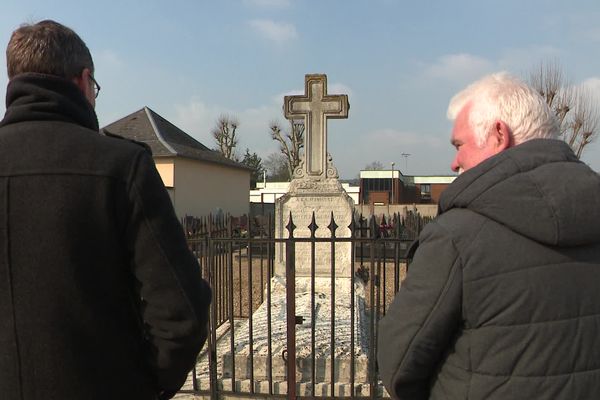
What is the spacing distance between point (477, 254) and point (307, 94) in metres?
5.61

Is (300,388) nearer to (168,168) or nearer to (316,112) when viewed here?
(316,112)

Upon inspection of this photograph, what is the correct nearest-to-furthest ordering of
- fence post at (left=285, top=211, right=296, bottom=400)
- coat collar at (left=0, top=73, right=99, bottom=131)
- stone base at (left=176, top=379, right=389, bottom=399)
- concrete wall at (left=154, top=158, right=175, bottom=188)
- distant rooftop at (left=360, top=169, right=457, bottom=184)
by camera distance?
1. coat collar at (left=0, top=73, right=99, bottom=131)
2. fence post at (left=285, top=211, right=296, bottom=400)
3. stone base at (left=176, top=379, right=389, bottom=399)
4. concrete wall at (left=154, top=158, right=175, bottom=188)
5. distant rooftop at (left=360, top=169, right=457, bottom=184)

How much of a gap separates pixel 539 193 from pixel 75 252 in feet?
4.32

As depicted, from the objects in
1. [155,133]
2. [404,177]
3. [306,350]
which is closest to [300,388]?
[306,350]

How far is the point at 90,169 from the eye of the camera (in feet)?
4.42

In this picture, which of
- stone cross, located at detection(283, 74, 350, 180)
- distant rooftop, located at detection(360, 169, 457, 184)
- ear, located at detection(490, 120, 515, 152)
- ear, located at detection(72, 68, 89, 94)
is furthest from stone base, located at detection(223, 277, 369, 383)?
distant rooftop, located at detection(360, 169, 457, 184)

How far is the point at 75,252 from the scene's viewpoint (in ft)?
4.39

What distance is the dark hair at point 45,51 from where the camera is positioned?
1435mm

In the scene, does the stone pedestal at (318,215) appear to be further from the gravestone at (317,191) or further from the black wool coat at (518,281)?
the black wool coat at (518,281)

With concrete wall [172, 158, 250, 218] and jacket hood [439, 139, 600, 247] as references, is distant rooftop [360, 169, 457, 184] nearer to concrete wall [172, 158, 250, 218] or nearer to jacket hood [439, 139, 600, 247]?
concrete wall [172, 158, 250, 218]

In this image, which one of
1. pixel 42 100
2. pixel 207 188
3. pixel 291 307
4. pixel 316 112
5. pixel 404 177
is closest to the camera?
pixel 42 100

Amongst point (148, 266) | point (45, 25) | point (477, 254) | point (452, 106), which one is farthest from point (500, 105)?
point (45, 25)

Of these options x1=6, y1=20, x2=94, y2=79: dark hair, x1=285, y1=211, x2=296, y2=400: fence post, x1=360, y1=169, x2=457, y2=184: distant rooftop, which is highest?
x1=360, y1=169, x2=457, y2=184: distant rooftop

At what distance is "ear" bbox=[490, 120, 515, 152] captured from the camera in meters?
1.47
